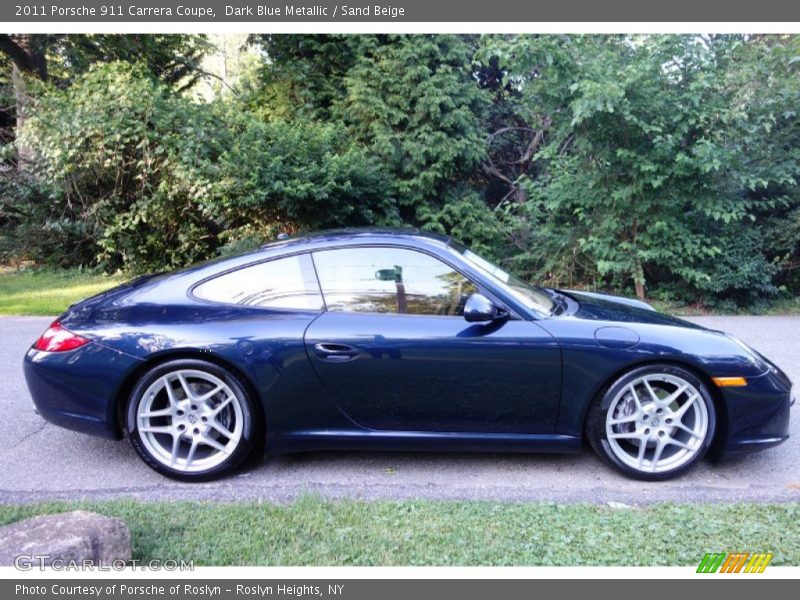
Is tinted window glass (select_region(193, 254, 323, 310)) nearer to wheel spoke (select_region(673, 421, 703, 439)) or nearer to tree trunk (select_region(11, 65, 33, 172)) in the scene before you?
wheel spoke (select_region(673, 421, 703, 439))

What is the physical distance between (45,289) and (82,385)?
7.34 m

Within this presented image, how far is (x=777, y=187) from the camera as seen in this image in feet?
27.2

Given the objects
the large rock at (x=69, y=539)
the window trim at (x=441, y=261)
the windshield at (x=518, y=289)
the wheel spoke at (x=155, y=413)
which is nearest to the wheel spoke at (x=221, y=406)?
the wheel spoke at (x=155, y=413)

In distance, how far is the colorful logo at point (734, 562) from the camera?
2.54 m

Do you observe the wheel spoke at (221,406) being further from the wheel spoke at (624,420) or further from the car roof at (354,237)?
the wheel spoke at (624,420)

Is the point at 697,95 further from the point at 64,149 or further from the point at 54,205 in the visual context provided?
the point at 54,205

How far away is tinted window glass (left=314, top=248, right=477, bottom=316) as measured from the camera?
3.40 metres

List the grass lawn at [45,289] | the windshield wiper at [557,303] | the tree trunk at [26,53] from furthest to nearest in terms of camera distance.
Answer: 1. the tree trunk at [26,53]
2. the grass lawn at [45,289]
3. the windshield wiper at [557,303]

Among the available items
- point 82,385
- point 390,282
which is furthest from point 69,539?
point 390,282

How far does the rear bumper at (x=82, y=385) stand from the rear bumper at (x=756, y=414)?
3309 mm

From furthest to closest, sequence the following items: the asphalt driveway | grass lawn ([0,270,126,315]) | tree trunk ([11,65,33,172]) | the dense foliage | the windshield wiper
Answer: tree trunk ([11,65,33,172])
grass lawn ([0,270,126,315])
the dense foliage
the windshield wiper
the asphalt driveway

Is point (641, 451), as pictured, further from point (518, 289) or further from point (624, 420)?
point (518, 289)

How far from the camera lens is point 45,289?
9570 mm

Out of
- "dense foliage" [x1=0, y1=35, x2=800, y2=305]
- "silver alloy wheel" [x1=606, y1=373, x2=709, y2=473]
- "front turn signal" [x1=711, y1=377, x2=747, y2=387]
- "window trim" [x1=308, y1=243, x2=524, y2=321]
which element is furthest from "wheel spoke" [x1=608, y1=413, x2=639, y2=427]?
"dense foliage" [x1=0, y1=35, x2=800, y2=305]
